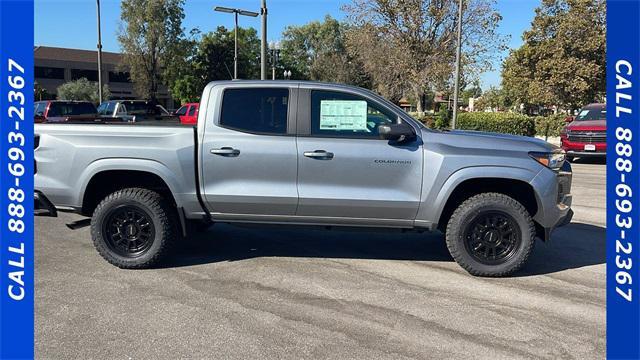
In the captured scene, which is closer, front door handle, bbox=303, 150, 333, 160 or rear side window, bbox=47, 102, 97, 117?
front door handle, bbox=303, 150, 333, 160

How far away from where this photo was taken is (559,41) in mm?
28344

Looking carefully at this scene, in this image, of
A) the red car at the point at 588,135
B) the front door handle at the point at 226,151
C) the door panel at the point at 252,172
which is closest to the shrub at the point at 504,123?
the red car at the point at 588,135

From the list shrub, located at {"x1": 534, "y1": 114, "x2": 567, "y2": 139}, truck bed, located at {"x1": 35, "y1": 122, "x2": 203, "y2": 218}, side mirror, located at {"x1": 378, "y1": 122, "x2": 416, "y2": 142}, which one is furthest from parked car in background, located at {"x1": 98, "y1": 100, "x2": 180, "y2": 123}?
shrub, located at {"x1": 534, "y1": 114, "x2": 567, "y2": 139}

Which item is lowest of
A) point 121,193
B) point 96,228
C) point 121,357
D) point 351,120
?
point 121,357

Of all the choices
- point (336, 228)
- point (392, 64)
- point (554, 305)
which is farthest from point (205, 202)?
point (392, 64)

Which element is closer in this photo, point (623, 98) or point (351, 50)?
point (623, 98)

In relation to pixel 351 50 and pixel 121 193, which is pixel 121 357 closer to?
pixel 121 193

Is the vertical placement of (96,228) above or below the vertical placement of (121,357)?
above

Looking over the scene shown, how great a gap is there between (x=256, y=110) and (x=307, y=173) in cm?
86

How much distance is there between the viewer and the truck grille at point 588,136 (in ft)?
49.7

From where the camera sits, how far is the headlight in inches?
193

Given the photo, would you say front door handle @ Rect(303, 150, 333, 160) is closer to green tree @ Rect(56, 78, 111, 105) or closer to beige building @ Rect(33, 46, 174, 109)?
green tree @ Rect(56, 78, 111, 105)

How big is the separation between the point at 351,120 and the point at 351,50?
1096 inches

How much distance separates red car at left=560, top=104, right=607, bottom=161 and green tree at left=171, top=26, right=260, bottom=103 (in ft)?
118
